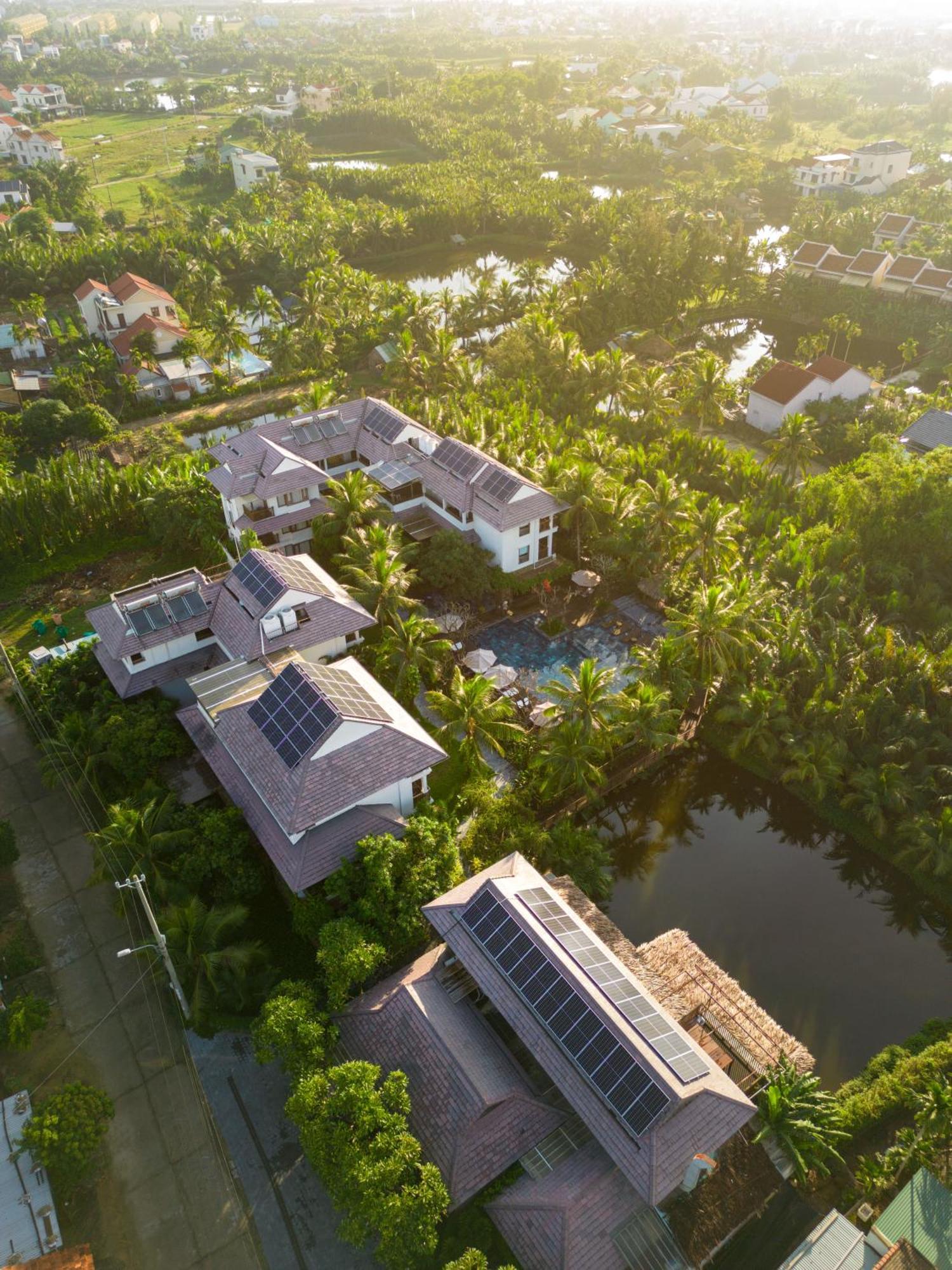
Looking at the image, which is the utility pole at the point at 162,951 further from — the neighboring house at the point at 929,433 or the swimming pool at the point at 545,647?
the neighboring house at the point at 929,433

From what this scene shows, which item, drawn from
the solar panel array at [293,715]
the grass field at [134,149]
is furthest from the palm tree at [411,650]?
the grass field at [134,149]

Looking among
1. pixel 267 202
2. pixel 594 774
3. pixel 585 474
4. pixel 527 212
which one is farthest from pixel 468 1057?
pixel 267 202

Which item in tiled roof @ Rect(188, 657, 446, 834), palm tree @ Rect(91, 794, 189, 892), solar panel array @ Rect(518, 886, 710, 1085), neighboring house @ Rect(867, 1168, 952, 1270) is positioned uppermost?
tiled roof @ Rect(188, 657, 446, 834)

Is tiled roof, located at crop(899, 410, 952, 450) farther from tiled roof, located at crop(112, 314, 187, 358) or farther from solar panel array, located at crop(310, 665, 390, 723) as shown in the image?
tiled roof, located at crop(112, 314, 187, 358)

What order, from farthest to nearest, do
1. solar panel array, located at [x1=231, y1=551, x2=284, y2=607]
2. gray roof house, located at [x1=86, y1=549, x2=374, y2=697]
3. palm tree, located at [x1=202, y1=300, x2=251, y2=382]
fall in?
palm tree, located at [x1=202, y1=300, x2=251, y2=382] → gray roof house, located at [x1=86, y1=549, x2=374, y2=697] → solar panel array, located at [x1=231, y1=551, x2=284, y2=607]

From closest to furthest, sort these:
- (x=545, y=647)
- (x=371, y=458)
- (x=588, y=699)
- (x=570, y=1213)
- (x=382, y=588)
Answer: (x=570, y=1213)
(x=588, y=699)
(x=382, y=588)
(x=545, y=647)
(x=371, y=458)

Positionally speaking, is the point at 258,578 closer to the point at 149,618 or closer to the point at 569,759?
→ the point at 149,618

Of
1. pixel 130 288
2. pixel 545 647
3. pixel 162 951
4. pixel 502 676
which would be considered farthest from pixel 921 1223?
pixel 130 288

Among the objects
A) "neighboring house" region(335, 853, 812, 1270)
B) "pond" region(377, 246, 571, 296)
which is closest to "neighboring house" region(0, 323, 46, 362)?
"pond" region(377, 246, 571, 296)
